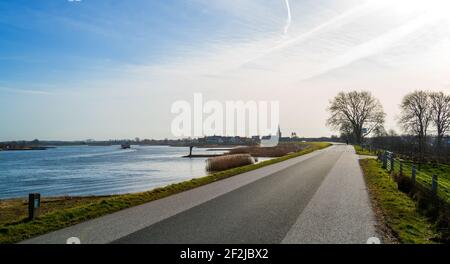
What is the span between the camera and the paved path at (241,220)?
7.57 meters

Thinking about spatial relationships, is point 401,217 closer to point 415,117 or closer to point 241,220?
point 241,220

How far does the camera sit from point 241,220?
9.19 m

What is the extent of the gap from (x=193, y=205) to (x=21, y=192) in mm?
16082

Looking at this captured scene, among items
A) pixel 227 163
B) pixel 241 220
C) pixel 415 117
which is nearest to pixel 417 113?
pixel 415 117

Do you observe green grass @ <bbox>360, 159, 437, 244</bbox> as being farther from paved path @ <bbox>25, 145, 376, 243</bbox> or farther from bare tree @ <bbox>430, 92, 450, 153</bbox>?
bare tree @ <bbox>430, 92, 450, 153</bbox>

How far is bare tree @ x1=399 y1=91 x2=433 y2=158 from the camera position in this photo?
60.8 metres

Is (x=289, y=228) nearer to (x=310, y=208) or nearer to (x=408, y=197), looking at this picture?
(x=310, y=208)

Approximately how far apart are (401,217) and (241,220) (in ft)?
13.7

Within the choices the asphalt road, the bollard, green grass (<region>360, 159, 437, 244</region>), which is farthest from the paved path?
the bollard

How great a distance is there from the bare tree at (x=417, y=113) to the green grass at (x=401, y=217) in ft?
167

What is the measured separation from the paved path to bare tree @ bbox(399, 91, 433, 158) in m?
53.0

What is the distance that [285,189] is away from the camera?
15211mm

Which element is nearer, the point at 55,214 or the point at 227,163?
the point at 55,214
